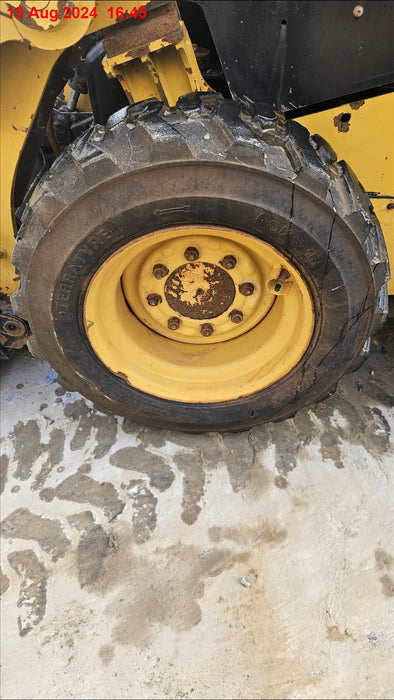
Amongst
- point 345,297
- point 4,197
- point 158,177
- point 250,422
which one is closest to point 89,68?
point 4,197

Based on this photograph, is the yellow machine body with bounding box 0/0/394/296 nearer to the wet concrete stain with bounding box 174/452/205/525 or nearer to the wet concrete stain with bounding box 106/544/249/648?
the wet concrete stain with bounding box 174/452/205/525

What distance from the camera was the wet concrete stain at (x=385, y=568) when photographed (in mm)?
1612

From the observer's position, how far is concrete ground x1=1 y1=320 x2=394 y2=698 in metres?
1.46

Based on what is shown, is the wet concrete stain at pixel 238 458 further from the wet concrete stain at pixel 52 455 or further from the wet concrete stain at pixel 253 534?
the wet concrete stain at pixel 52 455

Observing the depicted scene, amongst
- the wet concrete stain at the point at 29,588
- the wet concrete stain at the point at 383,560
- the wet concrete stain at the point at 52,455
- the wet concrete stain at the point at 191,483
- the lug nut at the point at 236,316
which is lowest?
the wet concrete stain at the point at 29,588

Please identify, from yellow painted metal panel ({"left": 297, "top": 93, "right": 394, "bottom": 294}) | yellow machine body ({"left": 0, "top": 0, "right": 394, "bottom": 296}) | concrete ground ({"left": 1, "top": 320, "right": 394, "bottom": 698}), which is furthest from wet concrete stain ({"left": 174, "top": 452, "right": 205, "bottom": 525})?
yellow painted metal panel ({"left": 297, "top": 93, "right": 394, "bottom": 294})

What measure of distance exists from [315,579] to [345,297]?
3.30 feet

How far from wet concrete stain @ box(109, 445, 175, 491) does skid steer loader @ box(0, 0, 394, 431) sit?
0.16 metres

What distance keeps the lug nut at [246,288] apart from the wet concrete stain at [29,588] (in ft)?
4.23

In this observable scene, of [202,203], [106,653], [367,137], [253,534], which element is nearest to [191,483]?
[253,534]

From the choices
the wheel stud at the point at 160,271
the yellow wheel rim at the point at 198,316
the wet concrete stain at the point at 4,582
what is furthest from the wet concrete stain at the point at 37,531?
the wheel stud at the point at 160,271

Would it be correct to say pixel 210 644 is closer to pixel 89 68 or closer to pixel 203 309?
pixel 203 309

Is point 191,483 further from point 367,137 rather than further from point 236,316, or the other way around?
A: point 367,137

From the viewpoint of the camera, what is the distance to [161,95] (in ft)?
5.43
